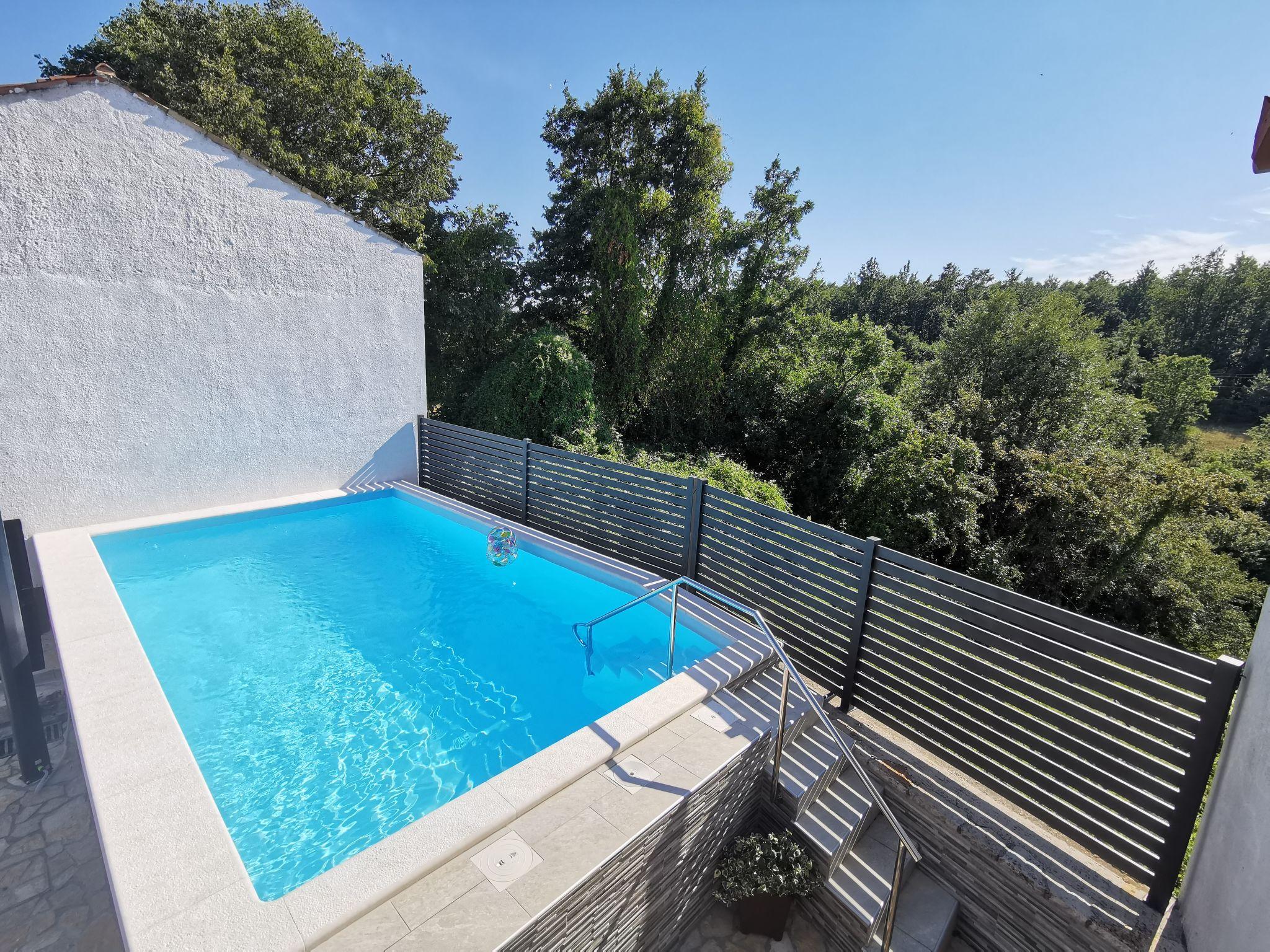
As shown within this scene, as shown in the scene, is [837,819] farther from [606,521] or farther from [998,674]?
[606,521]

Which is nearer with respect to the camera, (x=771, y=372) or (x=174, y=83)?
(x=174, y=83)

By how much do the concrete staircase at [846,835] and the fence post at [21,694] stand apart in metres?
5.90

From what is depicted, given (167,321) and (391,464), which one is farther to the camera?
(391,464)

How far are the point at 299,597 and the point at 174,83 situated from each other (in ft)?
40.5

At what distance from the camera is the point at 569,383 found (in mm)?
11562

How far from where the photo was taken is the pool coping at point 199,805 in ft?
7.67

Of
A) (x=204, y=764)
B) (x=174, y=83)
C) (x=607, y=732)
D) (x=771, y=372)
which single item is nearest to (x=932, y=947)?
(x=607, y=732)

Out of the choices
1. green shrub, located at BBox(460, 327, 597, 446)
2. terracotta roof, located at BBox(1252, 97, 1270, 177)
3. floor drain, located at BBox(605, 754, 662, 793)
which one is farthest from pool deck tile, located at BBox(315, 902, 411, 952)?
green shrub, located at BBox(460, 327, 597, 446)

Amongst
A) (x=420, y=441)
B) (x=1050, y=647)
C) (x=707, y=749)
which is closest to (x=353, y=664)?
(x=707, y=749)

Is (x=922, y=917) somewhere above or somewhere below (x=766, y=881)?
below

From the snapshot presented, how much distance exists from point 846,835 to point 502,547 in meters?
4.71

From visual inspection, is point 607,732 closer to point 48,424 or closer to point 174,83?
point 48,424

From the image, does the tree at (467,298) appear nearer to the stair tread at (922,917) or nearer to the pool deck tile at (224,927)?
the pool deck tile at (224,927)

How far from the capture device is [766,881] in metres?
3.19
